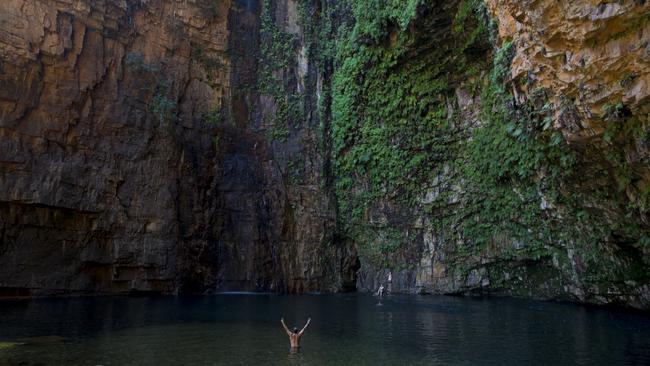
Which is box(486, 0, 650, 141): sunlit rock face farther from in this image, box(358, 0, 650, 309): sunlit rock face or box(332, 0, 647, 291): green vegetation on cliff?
box(332, 0, 647, 291): green vegetation on cliff

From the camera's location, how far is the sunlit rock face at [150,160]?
2508 cm

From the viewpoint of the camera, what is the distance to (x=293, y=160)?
114 feet

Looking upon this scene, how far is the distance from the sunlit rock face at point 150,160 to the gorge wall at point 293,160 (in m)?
0.10

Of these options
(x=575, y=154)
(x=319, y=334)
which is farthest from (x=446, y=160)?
(x=319, y=334)

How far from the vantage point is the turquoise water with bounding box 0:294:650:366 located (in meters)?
12.1

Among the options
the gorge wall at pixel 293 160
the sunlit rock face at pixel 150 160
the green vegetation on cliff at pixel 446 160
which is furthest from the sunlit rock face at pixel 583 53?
the sunlit rock face at pixel 150 160

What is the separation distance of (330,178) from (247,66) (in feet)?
33.5

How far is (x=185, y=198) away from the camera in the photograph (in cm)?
3080

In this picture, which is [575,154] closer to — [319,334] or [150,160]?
[319,334]

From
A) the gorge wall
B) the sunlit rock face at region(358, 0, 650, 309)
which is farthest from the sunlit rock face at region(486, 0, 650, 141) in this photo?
the gorge wall

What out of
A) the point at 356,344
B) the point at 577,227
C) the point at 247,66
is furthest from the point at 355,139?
the point at 356,344

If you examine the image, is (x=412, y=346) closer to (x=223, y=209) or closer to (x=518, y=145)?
(x=518, y=145)

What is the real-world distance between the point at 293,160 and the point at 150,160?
32.3 ft

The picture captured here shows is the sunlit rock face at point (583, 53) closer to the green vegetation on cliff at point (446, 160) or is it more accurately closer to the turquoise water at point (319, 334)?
the green vegetation on cliff at point (446, 160)
